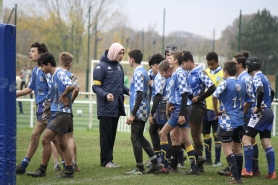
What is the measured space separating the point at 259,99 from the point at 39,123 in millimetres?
3790

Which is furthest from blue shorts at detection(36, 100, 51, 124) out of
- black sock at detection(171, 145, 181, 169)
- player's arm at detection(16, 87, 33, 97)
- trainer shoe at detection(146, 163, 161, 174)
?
black sock at detection(171, 145, 181, 169)

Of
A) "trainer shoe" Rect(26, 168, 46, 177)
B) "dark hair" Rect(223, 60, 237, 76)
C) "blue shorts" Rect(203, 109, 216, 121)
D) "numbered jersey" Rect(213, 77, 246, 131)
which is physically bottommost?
"trainer shoe" Rect(26, 168, 46, 177)

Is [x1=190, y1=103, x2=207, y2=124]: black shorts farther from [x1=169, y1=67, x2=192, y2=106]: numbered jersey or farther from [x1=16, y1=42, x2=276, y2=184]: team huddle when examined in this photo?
[x1=169, y1=67, x2=192, y2=106]: numbered jersey

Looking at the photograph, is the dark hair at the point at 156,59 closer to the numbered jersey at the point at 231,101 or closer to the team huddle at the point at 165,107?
the team huddle at the point at 165,107

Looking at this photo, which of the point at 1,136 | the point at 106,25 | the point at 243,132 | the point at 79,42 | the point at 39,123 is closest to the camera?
the point at 1,136

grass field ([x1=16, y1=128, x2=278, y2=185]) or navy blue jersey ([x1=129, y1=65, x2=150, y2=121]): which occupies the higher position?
navy blue jersey ([x1=129, y1=65, x2=150, y2=121])

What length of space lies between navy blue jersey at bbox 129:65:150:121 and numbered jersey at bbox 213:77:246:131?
1.41 metres

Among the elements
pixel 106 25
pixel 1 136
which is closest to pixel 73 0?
pixel 106 25

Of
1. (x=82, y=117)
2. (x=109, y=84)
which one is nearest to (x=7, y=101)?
(x=109, y=84)

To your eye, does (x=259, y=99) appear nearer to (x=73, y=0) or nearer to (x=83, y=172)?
(x=83, y=172)

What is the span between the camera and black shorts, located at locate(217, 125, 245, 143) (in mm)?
9508

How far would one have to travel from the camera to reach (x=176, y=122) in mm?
10328

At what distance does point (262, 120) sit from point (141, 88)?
2.15 m

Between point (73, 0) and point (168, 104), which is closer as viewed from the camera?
point (168, 104)
